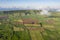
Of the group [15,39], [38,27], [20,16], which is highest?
[20,16]

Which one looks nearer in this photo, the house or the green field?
the green field

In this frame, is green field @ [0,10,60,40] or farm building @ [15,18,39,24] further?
farm building @ [15,18,39,24]

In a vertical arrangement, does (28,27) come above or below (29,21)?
below

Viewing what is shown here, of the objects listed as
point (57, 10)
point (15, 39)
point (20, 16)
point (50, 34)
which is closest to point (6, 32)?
point (15, 39)

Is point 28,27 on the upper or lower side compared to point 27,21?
lower

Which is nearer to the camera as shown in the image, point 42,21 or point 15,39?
point 15,39

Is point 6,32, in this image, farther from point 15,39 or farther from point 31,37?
point 31,37

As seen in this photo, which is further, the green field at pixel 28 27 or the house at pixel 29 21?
the house at pixel 29 21

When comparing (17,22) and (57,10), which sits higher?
(57,10)
